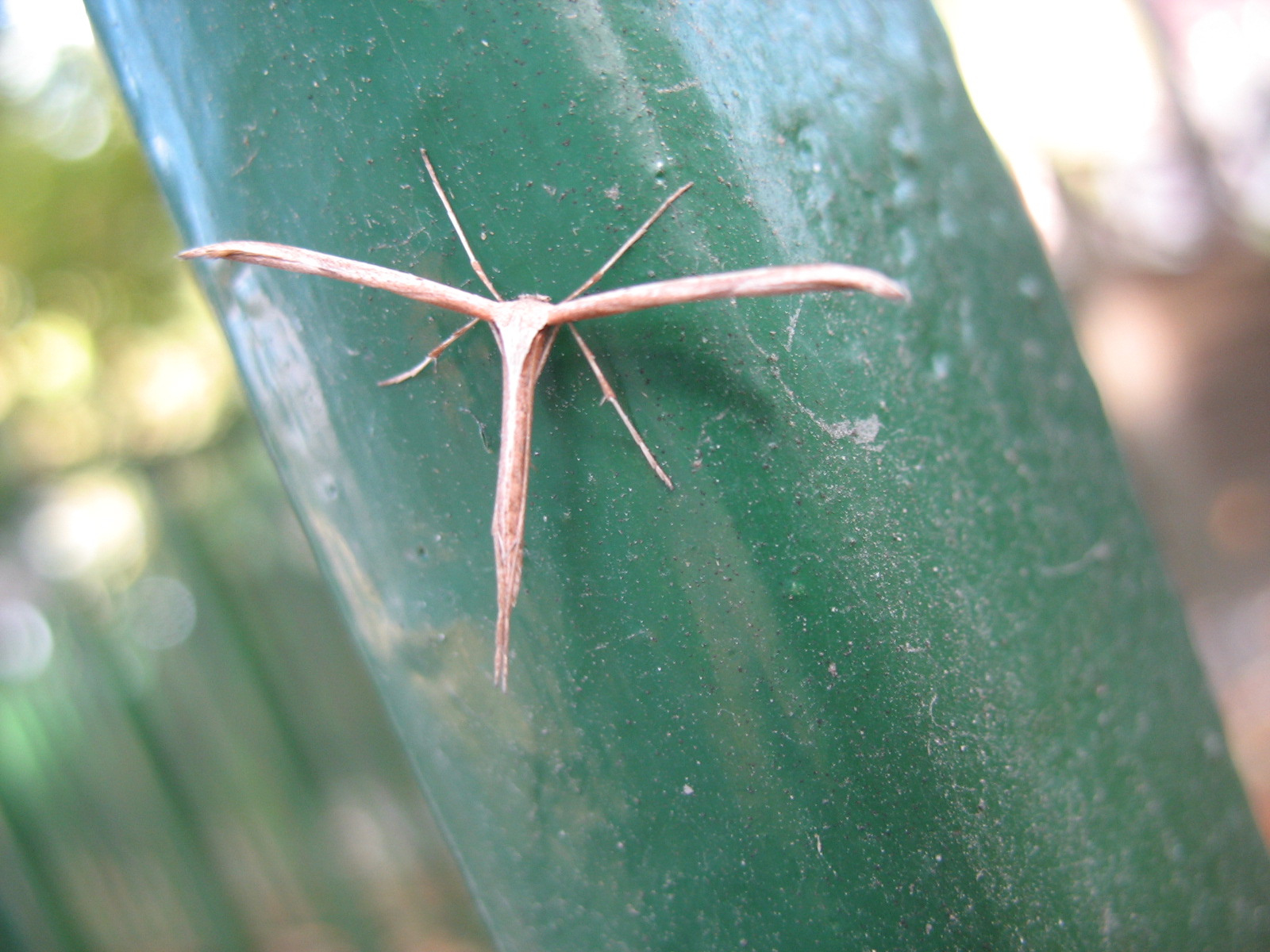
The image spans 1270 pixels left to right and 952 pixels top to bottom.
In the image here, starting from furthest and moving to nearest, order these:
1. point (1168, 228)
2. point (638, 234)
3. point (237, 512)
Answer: point (1168, 228) → point (237, 512) → point (638, 234)

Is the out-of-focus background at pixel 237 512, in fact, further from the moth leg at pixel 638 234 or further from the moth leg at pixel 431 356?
the moth leg at pixel 638 234

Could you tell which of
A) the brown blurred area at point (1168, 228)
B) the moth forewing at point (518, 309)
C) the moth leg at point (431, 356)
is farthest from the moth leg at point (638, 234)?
the brown blurred area at point (1168, 228)

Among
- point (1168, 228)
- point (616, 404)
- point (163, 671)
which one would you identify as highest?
point (163, 671)

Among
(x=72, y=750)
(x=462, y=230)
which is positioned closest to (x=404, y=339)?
(x=462, y=230)

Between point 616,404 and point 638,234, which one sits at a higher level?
point 638,234

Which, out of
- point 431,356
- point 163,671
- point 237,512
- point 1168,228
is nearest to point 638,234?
point 431,356

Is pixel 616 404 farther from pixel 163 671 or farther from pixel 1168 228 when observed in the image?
pixel 1168 228
